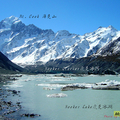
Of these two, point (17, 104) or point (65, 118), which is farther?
point (17, 104)

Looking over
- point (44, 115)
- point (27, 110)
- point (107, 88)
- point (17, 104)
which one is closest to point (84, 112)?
point (44, 115)

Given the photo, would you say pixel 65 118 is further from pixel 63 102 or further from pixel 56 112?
pixel 63 102

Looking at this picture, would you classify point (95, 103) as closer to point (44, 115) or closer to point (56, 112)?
point (56, 112)

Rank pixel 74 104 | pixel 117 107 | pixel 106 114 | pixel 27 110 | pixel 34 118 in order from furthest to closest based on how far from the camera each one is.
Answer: pixel 74 104, pixel 117 107, pixel 27 110, pixel 106 114, pixel 34 118

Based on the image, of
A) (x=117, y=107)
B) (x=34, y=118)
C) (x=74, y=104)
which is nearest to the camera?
(x=34, y=118)

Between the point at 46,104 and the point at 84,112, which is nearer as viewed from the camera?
the point at 84,112

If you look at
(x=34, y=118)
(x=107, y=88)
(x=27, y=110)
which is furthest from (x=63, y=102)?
(x=107, y=88)

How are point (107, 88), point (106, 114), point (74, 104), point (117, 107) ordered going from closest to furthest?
point (106, 114) < point (117, 107) < point (74, 104) < point (107, 88)

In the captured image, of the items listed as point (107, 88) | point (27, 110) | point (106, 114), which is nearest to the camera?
point (106, 114)

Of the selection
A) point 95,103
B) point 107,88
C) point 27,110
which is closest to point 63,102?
point 95,103
